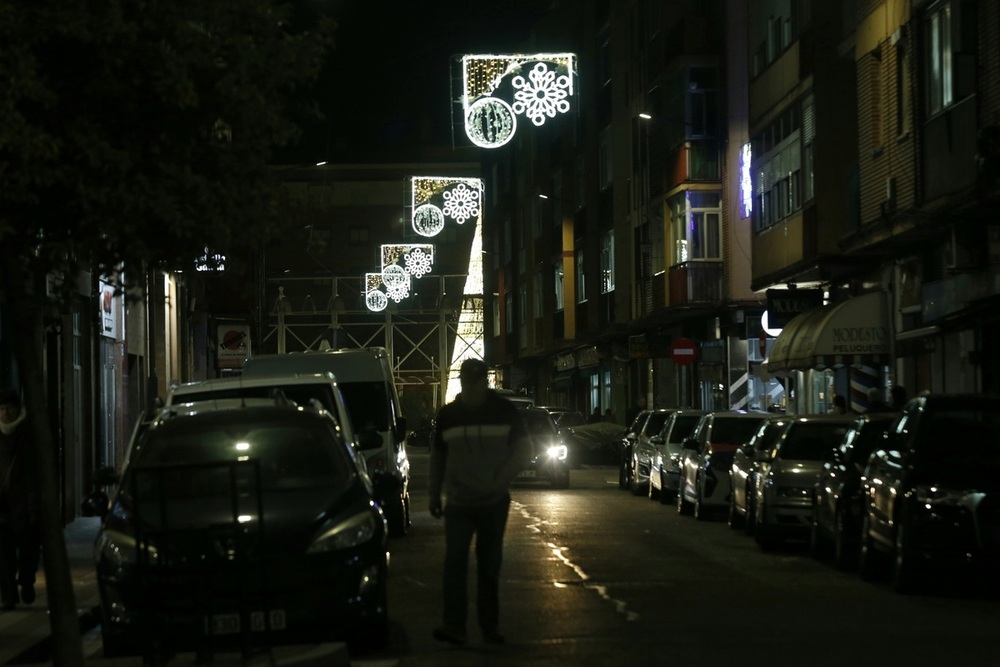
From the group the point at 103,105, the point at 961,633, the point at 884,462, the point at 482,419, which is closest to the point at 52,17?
the point at 103,105

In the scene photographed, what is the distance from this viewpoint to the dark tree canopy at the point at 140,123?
31.1ft

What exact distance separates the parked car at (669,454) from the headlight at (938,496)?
13.8 meters

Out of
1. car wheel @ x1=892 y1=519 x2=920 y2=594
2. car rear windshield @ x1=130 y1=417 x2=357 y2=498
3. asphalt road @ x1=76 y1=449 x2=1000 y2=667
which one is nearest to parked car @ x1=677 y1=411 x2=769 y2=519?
asphalt road @ x1=76 y1=449 x2=1000 y2=667

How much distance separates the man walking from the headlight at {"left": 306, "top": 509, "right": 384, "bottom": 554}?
1.91 ft

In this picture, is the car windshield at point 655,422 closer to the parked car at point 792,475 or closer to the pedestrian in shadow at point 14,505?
the parked car at point 792,475

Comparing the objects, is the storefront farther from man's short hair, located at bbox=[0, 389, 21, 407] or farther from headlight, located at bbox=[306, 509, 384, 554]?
headlight, located at bbox=[306, 509, 384, 554]

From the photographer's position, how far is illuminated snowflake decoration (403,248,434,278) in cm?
6138

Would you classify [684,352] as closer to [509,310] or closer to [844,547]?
[844,547]

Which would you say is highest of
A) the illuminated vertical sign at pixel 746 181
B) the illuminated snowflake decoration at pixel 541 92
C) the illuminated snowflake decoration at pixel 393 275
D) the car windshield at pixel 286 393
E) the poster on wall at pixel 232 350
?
the illuminated snowflake decoration at pixel 541 92

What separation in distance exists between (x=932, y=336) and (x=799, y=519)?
9.02 meters

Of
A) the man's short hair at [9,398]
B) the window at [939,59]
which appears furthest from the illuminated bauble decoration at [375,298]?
the man's short hair at [9,398]

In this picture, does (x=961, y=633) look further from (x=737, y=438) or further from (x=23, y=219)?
(x=737, y=438)

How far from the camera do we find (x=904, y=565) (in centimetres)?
1459

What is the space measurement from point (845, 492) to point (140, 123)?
30.6 ft
